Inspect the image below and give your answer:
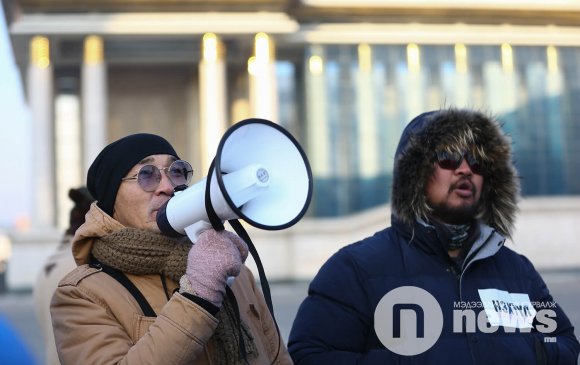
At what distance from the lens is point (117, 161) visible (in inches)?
97.4

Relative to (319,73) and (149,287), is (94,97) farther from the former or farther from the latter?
(149,287)

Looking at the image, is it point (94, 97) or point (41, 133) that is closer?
point (41, 133)

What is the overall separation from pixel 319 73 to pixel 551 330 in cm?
2324

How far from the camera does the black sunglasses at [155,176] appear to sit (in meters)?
2.44

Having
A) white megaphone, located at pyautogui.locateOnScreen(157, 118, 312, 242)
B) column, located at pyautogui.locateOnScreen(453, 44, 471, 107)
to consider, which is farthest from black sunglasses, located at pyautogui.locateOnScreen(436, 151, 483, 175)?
column, located at pyautogui.locateOnScreen(453, 44, 471, 107)

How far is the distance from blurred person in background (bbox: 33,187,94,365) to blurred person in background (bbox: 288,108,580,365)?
1.34 m

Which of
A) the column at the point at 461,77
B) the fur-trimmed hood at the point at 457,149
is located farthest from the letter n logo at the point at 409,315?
the column at the point at 461,77

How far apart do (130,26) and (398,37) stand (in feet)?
29.0

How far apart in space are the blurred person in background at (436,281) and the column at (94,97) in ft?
72.6

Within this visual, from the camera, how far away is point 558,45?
26.5 m

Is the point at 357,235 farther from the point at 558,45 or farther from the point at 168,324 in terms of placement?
the point at 168,324

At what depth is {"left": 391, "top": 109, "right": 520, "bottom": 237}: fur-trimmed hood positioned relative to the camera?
300cm

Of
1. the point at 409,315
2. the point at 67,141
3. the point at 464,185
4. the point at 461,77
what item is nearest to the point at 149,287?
the point at 409,315

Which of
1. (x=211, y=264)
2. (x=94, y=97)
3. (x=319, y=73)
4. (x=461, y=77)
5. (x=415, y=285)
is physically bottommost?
(x=415, y=285)
